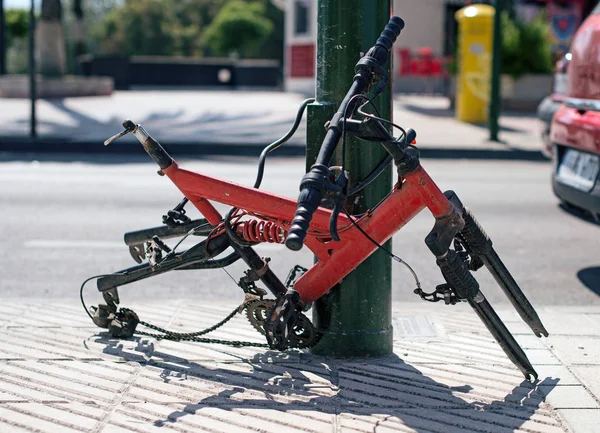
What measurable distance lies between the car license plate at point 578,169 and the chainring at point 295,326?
115 inches

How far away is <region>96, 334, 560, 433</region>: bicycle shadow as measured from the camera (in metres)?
3.82

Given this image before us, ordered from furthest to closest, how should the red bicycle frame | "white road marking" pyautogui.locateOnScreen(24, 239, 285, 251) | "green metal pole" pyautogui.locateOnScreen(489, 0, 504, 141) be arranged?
1. "green metal pole" pyautogui.locateOnScreen(489, 0, 504, 141)
2. "white road marking" pyautogui.locateOnScreen(24, 239, 285, 251)
3. the red bicycle frame

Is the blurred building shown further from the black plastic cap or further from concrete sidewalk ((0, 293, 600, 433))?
the black plastic cap

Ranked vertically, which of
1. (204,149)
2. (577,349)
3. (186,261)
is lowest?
(204,149)

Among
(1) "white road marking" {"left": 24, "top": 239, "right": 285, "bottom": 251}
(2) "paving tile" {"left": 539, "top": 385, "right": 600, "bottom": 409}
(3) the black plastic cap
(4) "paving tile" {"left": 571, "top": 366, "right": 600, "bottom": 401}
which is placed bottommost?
(1) "white road marking" {"left": 24, "top": 239, "right": 285, "bottom": 251}

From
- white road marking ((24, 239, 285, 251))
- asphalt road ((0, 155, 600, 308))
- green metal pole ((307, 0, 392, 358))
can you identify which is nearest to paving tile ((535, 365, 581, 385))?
green metal pole ((307, 0, 392, 358))

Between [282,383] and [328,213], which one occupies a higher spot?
[328,213]

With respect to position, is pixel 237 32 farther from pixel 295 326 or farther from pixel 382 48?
pixel 382 48

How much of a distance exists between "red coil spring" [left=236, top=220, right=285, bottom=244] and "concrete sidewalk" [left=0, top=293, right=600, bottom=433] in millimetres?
556

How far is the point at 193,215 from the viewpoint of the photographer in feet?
29.0

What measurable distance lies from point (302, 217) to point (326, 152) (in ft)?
1.13

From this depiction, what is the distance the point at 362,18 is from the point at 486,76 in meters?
14.7

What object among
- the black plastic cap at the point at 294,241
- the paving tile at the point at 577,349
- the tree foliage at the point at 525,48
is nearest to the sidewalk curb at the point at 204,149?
the tree foliage at the point at 525,48

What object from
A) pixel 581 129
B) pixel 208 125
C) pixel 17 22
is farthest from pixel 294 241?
pixel 17 22
